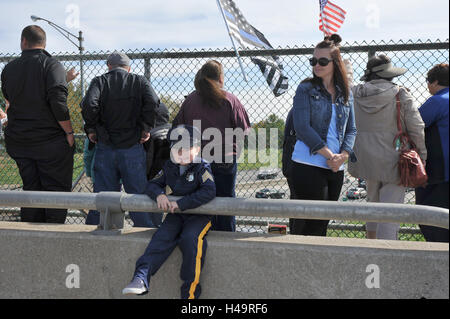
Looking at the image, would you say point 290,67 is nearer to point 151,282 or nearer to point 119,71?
point 119,71

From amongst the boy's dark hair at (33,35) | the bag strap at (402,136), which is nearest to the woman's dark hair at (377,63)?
the bag strap at (402,136)

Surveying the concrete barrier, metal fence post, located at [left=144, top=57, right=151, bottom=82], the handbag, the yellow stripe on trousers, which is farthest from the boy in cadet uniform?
metal fence post, located at [left=144, top=57, right=151, bottom=82]

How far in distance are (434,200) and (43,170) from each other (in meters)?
3.35

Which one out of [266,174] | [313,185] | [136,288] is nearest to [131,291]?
[136,288]

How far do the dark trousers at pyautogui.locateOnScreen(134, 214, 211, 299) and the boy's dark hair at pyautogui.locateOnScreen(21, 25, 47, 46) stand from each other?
2.24m

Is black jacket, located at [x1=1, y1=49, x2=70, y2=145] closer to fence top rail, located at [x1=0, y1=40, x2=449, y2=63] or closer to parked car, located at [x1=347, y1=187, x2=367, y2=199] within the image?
fence top rail, located at [x1=0, y1=40, x2=449, y2=63]

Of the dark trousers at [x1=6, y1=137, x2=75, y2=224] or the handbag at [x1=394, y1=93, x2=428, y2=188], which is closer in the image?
the handbag at [x1=394, y1=93, x2=428, y2=188]

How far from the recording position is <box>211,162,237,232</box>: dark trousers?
3877 millimetres

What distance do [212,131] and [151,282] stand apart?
4.50 ft

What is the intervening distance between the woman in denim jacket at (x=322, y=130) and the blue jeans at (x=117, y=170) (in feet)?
4.72

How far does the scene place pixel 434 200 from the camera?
377 centimetres

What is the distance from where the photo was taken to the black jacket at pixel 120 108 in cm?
412

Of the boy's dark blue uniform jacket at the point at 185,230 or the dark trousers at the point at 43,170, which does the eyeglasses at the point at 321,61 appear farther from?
the dark trousers at the point at 43,170

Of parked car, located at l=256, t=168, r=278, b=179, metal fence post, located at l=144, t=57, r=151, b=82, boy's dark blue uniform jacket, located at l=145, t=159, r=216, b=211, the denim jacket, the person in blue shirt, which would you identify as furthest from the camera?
parked car, located at l=256, t=168, r=278, b=179
